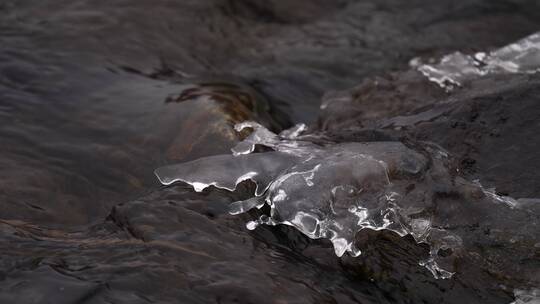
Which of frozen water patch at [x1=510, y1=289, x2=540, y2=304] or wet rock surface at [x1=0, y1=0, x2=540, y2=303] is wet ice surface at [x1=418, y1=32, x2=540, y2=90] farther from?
frozen water patch at [x1=510, y1=289, x2=540, y2=304]

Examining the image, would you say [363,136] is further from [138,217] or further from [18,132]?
[18,132]

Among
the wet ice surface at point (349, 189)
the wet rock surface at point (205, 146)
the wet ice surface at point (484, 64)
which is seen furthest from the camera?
the wet ice surface at point (484, 64)

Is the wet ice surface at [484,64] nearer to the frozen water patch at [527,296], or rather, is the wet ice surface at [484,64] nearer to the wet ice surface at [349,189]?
the wet ice surface at [349,189]

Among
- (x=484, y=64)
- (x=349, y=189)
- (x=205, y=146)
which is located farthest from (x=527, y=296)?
(x=484, y=64)

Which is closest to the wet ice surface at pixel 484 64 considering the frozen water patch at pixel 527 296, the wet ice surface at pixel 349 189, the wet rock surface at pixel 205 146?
the wet rock surface at pixel 205 146

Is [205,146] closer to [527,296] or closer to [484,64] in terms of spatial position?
[527,296]

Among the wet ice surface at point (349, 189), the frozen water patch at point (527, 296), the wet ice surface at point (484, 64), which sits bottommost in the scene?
the wet ice surface at point (484, 64)

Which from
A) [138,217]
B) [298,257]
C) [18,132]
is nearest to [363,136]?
[298,257]
